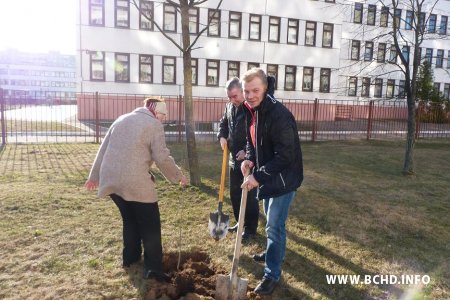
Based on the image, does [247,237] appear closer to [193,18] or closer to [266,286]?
[266,286]

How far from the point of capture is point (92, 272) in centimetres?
355

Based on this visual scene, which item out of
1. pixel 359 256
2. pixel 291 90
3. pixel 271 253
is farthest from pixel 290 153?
pixel 291 90

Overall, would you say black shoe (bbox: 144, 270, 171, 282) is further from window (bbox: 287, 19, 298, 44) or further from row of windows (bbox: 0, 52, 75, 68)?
row of windows (bbox: 0, 52, 75, 68)

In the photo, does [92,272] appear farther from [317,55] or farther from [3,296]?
[317,55]

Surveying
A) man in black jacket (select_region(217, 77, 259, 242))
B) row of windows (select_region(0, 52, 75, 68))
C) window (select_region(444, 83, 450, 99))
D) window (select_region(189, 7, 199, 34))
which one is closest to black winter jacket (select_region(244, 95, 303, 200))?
man in black jacket (select_region(217, 77, 259, 242))

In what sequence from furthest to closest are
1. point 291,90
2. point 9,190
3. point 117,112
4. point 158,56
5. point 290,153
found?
1. point 291,90
2. point 158,56
3. point 117,112
4. point 9,190
5. point 290,153

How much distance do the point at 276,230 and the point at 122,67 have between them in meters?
18.5

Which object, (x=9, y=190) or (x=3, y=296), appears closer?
(x=3, y=296)

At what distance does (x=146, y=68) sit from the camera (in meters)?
20.8

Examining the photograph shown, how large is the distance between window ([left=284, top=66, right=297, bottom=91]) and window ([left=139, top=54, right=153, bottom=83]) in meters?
8.26

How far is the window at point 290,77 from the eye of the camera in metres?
23.8

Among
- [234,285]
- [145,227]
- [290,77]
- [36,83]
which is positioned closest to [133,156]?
[145,227]

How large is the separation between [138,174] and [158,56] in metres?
18.5

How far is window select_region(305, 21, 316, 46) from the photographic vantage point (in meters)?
23.9
